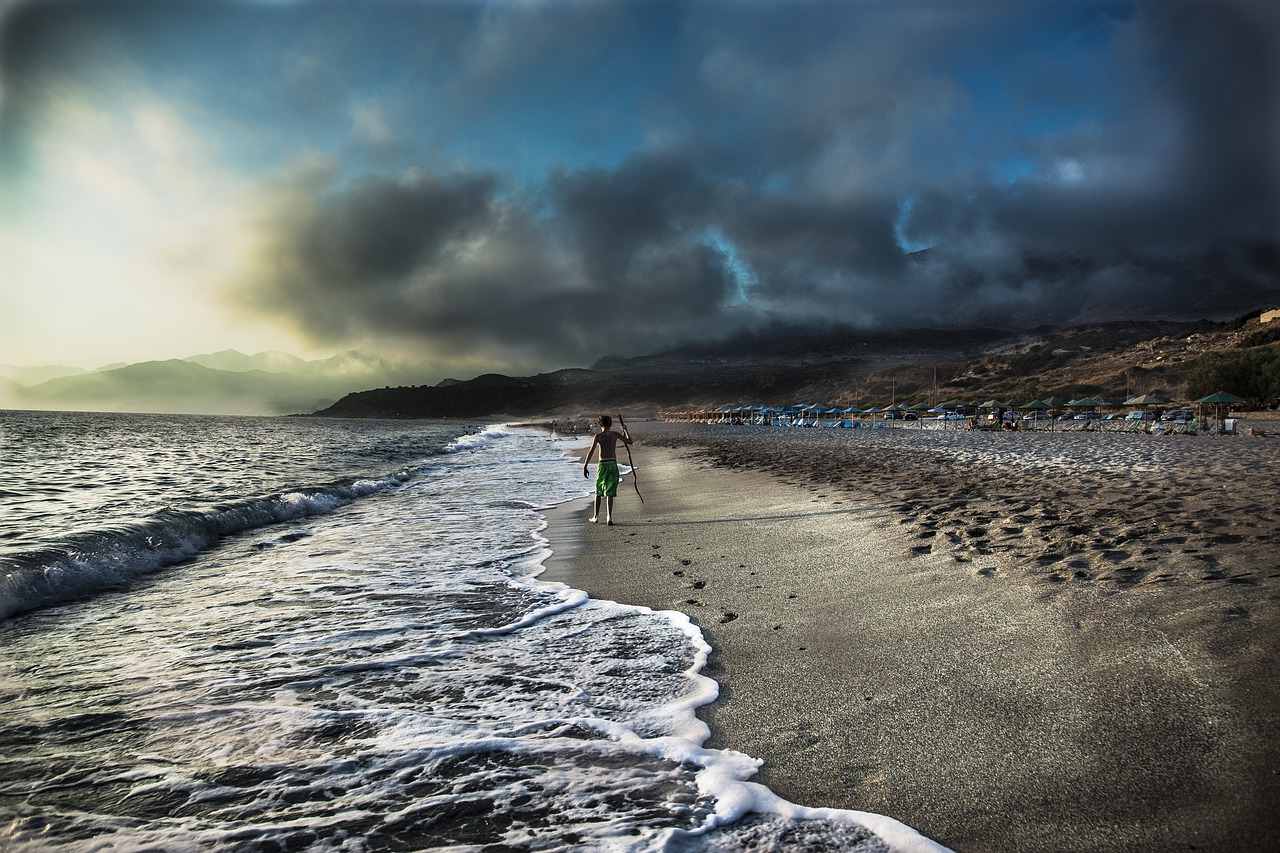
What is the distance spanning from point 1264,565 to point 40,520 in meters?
16.1

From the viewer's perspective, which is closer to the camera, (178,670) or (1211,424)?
(178,670)

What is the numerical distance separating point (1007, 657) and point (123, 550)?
10.4 m

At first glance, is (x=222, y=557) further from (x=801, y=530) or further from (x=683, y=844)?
(x=683, y=844)

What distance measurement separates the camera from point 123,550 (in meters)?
8.34

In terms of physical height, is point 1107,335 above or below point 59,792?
above

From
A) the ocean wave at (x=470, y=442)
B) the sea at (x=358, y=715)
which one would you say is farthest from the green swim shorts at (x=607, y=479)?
the ocean wave at (x=470, y=442)

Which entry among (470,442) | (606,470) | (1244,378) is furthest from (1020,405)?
(606,470)

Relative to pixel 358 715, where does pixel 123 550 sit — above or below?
above

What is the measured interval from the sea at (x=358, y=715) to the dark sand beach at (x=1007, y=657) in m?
0.34

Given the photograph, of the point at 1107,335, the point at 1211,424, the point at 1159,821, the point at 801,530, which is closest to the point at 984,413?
the point at 1211,424

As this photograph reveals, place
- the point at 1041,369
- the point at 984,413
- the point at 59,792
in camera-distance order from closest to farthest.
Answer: the point at 59,792 → the point at 984,413 → the point at 1041,369

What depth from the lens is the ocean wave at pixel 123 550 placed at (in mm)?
6617

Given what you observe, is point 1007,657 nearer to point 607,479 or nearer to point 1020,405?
point 607,479

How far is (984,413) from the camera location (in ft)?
246
